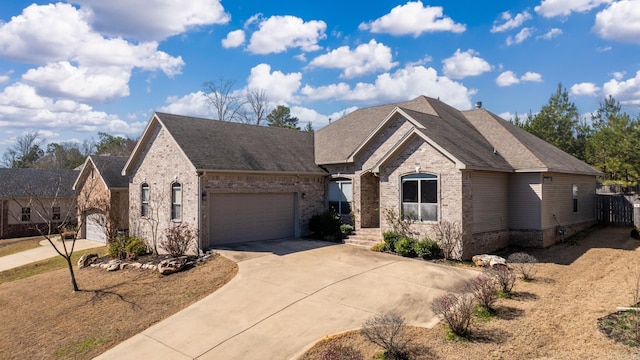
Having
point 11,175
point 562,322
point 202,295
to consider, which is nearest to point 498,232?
point 562,322

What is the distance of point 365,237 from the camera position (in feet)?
56.9

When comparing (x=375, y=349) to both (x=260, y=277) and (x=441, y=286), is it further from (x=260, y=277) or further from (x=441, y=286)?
(x=260, y=277)

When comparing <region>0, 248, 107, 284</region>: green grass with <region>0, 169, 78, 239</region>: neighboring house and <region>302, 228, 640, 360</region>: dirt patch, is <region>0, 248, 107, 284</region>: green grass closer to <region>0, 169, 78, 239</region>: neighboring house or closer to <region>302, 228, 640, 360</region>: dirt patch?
<region>0, 169, 78, 239</region>: neighboring house

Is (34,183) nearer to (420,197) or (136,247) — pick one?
(136,247)

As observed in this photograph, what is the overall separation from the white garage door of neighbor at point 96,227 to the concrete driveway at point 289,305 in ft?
44.4

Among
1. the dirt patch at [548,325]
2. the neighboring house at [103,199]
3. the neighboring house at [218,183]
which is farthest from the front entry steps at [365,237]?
the neighboring house at [103,199]

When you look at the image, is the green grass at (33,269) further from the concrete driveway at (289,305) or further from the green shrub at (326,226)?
the green shrub at (326,226)

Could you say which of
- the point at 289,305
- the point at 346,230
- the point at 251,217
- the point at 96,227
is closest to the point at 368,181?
the point at 346,230

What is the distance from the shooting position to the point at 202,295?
35.9 feet

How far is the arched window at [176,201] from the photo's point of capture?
16469 millimetres

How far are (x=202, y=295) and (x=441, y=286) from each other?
674 cm

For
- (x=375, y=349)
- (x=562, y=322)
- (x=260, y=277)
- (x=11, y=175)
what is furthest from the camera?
(x=11, y=175)

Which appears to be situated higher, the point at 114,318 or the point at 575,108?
the point at 575,108

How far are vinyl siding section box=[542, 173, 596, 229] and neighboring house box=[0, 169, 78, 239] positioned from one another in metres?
29.1
